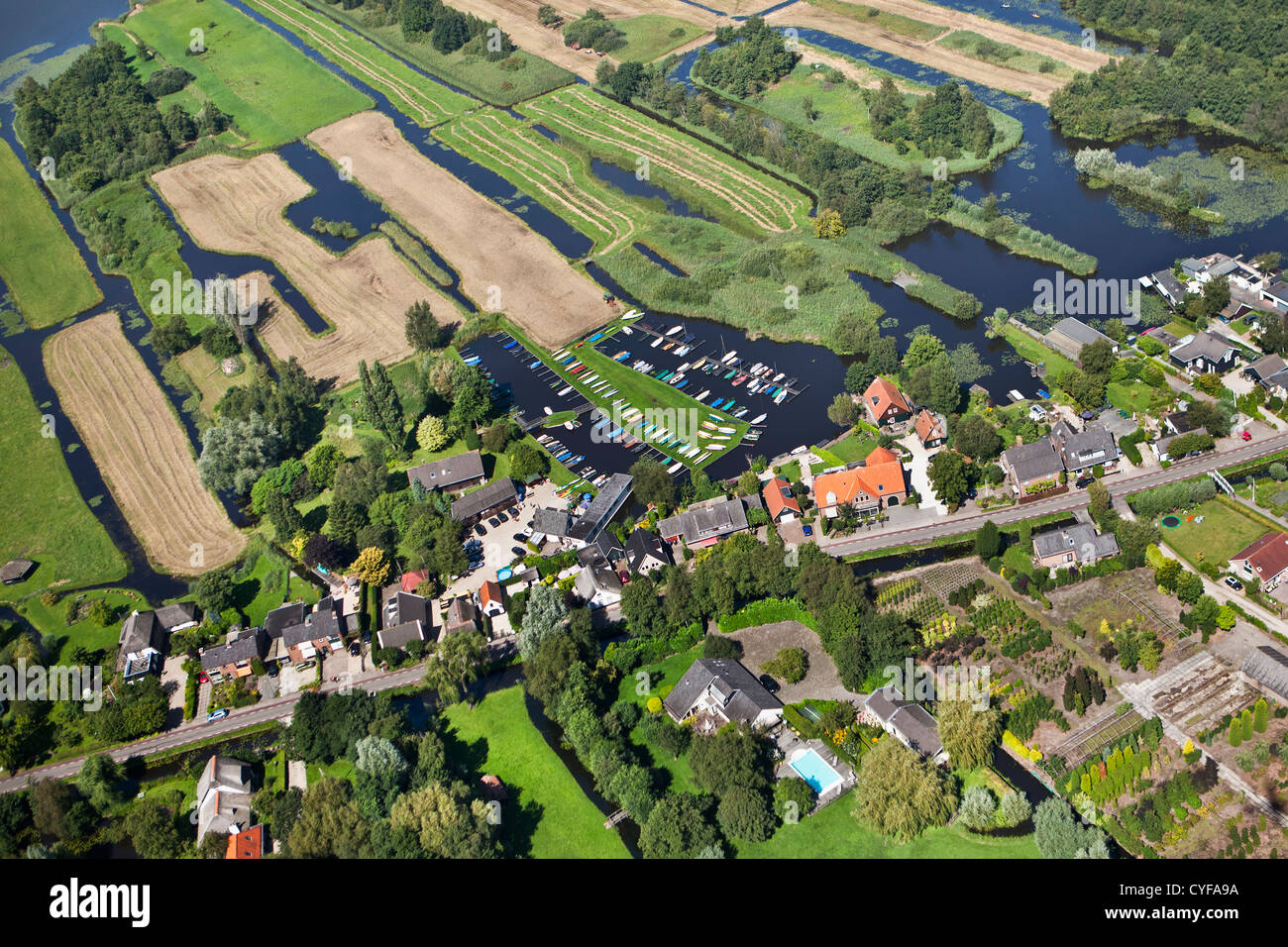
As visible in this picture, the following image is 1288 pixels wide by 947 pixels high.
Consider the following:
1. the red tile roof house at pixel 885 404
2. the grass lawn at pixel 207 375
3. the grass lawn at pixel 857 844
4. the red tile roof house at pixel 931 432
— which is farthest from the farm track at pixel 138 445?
the red tile roof house at pixel 931 432

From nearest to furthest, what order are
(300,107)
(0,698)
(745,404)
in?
1. (0,698)
2. (745,404)
3. (300,107)

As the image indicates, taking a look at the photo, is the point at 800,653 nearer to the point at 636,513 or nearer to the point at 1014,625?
the point at 1014,625

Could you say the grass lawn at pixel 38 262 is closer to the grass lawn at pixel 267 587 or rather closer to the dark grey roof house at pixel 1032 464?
the grass lawn at pixel 267 587

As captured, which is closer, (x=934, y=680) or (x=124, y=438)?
(x=934, y=680)

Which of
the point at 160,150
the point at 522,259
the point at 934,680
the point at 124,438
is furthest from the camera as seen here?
the point at 160,150

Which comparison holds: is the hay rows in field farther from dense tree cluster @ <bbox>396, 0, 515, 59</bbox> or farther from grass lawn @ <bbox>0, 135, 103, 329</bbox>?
grass lawn @ <bbox>0, 135, 103, 329</bbox>

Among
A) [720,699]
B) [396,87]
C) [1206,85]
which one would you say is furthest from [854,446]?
[396,87]

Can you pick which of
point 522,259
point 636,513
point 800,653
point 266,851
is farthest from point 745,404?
point 266,851
